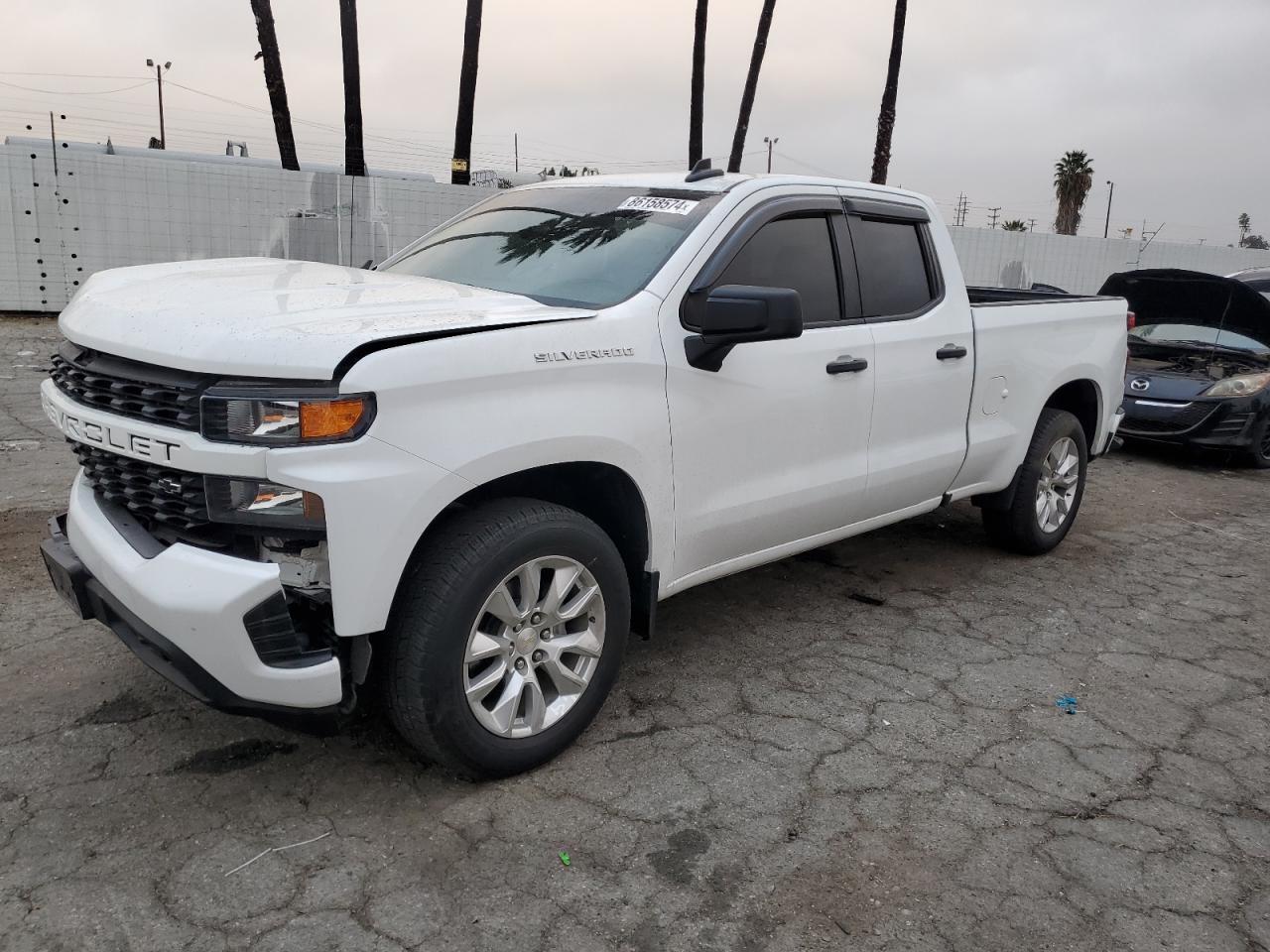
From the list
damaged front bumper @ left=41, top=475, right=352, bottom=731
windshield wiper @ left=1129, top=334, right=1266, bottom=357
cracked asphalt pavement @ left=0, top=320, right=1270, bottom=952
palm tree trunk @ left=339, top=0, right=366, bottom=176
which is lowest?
cracked asphalt pavement @ left=0, top=320, right=1270, bottom=952

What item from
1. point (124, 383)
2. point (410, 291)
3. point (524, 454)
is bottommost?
point (524, 454)

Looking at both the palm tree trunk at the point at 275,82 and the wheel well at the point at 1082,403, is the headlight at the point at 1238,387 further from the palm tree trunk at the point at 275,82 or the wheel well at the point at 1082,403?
the palm tree trunk at the point at 275,82

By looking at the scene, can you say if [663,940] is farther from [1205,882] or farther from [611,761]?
[1205,882]

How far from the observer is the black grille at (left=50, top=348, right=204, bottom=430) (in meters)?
2.50

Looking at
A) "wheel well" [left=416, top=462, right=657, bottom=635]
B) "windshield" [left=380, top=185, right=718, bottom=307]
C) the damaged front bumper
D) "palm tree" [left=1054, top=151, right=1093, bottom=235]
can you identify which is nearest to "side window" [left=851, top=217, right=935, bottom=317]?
"windshield" [left=380, top=185, right=718, bottom=307]

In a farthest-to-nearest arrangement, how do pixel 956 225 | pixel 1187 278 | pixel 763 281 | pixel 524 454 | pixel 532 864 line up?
pixel 956 225 → pixel 1187 278 → pixel 763 281 → pixel 524 454 → pixel 532 864

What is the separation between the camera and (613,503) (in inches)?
128

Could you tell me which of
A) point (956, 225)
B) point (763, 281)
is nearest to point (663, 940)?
point (763, 281)

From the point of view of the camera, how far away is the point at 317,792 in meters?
2.91

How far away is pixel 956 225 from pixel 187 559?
22.0 meters

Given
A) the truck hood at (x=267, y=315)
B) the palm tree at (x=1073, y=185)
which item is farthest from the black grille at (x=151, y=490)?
the palm tree at (x=1073, y=185)

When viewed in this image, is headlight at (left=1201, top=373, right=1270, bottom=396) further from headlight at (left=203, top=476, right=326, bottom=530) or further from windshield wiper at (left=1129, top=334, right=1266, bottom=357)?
headlight at (left=203, top=476, right=326, bottom=530)

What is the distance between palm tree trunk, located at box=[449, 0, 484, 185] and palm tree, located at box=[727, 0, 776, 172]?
659 cm

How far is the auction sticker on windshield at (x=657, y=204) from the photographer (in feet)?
12.0
